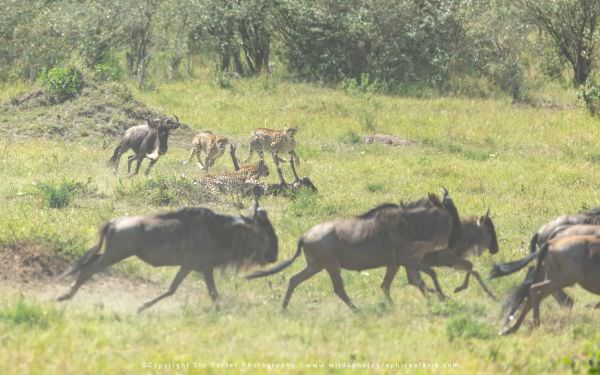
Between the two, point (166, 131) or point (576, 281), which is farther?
point (166, 131)

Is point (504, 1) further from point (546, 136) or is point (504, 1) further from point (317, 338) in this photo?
point (317, 338)

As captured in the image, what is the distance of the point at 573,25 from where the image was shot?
29.9 m

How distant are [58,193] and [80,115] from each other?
25.2 feet

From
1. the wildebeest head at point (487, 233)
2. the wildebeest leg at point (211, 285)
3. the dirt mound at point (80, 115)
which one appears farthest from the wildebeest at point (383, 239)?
the dirt mound at point (80, 115)

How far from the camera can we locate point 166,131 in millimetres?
17766

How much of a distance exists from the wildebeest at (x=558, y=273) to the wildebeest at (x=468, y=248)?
1198 millimetres

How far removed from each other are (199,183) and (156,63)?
19.5m

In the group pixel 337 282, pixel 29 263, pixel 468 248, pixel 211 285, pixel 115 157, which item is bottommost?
pixel 115 157

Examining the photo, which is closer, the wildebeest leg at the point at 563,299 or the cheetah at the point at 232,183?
the wildebeest leg at the point at 563,299

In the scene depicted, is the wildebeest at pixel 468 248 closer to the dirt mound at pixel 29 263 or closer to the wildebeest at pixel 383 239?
the wildebeest at pixel 383 239

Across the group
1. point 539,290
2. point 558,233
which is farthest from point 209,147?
point 539,290

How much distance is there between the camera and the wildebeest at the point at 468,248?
34.7 feet

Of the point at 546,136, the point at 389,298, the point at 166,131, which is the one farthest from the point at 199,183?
the point at 546,136

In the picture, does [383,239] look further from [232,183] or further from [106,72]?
[106,72]
